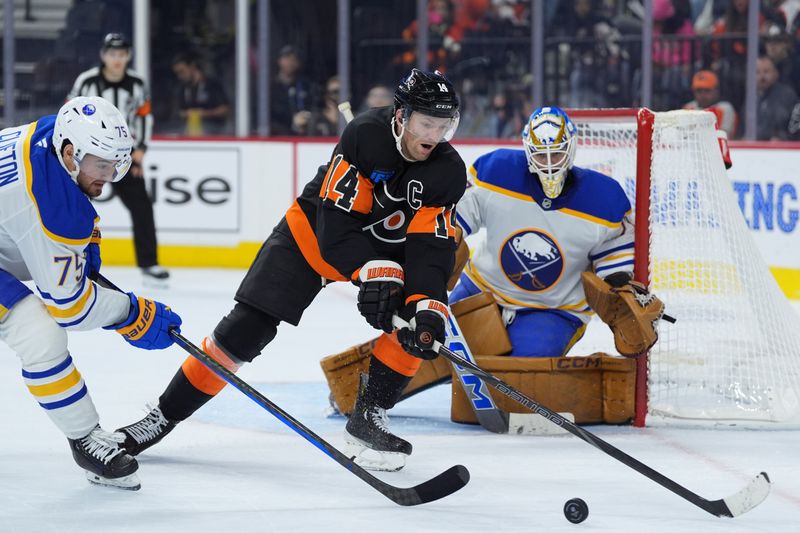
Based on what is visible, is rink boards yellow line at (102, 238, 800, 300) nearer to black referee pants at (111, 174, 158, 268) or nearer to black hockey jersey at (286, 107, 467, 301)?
black referee pants at (111, 174, 158, 268)

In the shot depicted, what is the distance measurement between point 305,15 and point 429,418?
14.0 feet

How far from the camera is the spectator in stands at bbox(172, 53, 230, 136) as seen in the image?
761 centimetres

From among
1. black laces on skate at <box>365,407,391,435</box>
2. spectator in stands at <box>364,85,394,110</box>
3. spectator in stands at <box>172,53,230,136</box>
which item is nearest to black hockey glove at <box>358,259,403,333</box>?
black laces on skate at <box>365,407,391,435</box>

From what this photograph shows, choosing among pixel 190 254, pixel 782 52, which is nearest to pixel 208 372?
pixel 190 254

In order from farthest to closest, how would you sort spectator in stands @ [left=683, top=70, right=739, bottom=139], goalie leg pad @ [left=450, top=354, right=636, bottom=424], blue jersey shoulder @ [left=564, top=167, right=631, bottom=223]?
1. spectator in stands @ [left=683, top=70, right=739, bottom=139]
2. blue jersey shoulder @ [left=564, top=167, right=631, bottom=223]
3. goalie leg pad @ [left=450, top=354, right=636, bottom=424]

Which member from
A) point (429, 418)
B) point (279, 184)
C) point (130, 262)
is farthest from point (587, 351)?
point (130, 262)

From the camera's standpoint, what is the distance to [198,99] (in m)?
7.62

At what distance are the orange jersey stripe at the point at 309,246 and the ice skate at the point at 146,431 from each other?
509 millimetres

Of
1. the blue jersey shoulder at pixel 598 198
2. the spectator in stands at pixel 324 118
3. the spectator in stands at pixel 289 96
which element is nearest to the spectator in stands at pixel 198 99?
the spectator in stands at pixel 289 96

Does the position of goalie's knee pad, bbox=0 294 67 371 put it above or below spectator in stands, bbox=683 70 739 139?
below

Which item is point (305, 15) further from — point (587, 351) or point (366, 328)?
point (587, 351)

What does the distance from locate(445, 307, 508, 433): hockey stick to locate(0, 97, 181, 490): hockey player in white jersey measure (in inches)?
35.1

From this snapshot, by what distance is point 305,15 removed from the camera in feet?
24.5

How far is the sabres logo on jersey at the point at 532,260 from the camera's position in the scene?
3.64m
